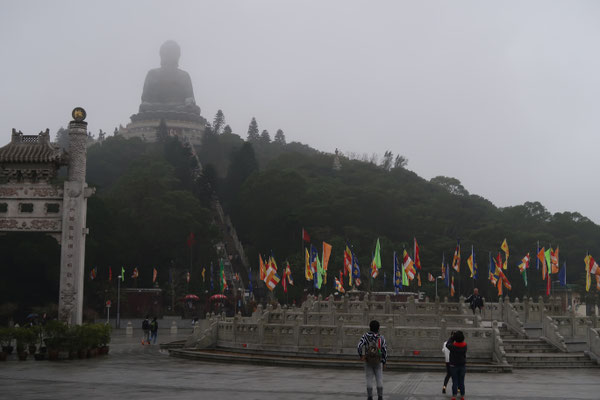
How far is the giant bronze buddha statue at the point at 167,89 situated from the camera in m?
163

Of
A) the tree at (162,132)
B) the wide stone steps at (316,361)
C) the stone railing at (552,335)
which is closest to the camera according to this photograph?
the wide stone steps at (316,361)

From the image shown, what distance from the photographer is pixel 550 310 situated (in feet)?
137

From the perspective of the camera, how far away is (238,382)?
21.0 m

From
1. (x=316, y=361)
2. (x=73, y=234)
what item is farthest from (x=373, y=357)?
(x=73, y=234)

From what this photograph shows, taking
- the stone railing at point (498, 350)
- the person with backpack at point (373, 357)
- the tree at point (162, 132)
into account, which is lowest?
the stone railing at point (498, 350)

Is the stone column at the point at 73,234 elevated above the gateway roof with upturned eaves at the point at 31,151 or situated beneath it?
situated beneath

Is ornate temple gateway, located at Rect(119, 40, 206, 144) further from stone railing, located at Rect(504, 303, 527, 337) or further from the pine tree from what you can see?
stone railing, located at Rect(504, 303, 527, 337)

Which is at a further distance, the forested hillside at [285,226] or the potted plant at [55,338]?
the forested hillside at [285,226]

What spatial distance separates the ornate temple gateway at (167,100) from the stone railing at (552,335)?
13500 cm

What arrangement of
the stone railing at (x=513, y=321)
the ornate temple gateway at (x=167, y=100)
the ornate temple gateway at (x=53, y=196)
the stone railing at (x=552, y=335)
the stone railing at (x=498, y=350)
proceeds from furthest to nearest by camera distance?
the ornate temple gateway at (x=167, y=100) → the ornate temple gateway at (x=53, y=196) → the stone railing at (x=513, y=321) → the stone railing at (x=552, y=335) → the stone railing at (x=498, y=350)

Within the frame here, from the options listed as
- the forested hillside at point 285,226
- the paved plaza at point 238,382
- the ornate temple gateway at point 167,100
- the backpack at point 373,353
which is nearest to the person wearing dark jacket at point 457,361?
the paved plaza at point 238,382

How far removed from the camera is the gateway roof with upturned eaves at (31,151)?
37.9 meters

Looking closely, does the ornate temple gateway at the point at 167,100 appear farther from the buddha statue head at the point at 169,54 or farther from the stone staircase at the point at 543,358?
the stone staircase at the point at 543,358

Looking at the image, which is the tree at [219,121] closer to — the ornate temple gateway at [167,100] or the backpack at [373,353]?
the ornate temple gateway at [167,100]
